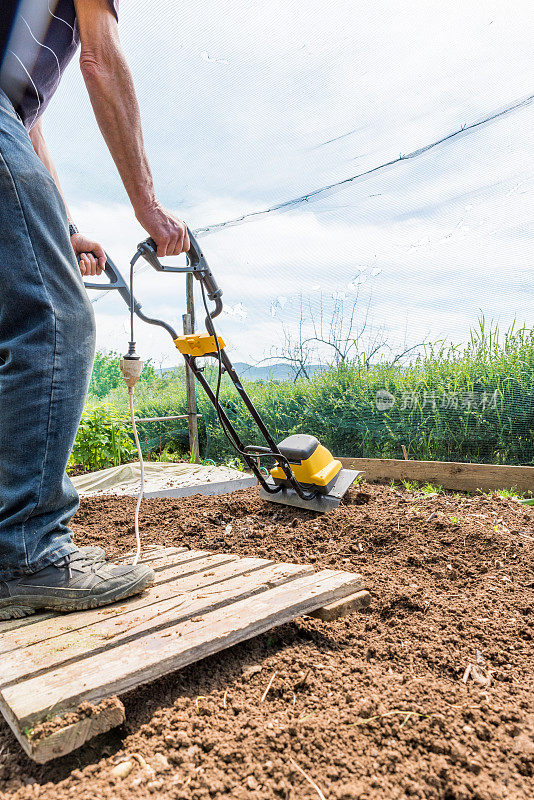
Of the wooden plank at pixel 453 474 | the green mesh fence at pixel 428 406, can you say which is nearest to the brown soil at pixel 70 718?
the wooden plank at pixel 453 474

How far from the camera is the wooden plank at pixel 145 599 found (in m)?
1.16

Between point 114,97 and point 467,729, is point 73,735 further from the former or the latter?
point 114,97

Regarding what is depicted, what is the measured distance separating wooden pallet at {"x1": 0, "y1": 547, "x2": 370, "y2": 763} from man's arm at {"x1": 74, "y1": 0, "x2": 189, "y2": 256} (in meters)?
0.97

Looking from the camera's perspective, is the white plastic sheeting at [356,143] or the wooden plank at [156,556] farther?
the white plastic sheeting at [356,143]

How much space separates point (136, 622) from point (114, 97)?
120 cm

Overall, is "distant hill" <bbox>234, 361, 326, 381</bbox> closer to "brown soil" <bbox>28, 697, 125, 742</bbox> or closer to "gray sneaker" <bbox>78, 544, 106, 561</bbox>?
"gray sneaker" <bbox>78, 544, 106, 561</bbox>

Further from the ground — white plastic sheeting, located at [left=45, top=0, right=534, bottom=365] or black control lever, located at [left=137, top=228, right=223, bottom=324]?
white plastic sheeting, located at [left=45, top=0, right=534, bottom=365]

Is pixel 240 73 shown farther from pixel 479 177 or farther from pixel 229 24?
pixel 479 177

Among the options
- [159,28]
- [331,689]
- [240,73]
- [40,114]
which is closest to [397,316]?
[240,73]

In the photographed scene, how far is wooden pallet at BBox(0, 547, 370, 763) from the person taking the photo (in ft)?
2.97

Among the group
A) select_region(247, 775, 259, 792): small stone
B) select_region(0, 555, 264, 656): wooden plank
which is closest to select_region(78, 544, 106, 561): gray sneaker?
select_region(0, 555, 264, 656): wooden plank

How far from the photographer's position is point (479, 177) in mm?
3936

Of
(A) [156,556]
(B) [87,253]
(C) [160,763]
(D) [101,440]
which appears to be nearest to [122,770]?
(C) [160,763]

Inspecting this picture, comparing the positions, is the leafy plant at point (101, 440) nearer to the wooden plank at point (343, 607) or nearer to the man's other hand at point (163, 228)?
the man's other hand at point (163, 228)
